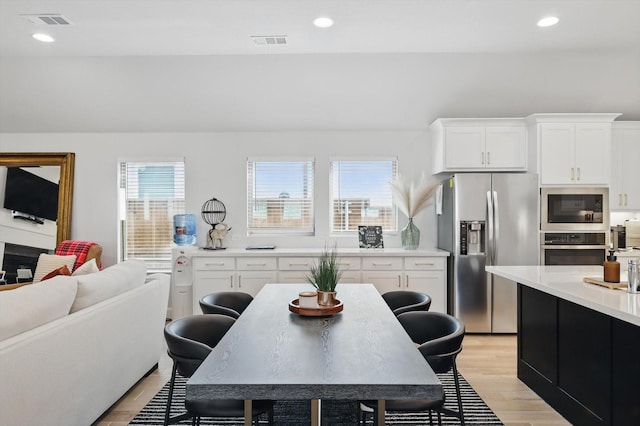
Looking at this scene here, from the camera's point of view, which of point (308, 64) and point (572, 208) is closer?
point (308, 64)

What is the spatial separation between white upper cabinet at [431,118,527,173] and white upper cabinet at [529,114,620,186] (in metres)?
0.22

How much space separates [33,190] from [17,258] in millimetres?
871

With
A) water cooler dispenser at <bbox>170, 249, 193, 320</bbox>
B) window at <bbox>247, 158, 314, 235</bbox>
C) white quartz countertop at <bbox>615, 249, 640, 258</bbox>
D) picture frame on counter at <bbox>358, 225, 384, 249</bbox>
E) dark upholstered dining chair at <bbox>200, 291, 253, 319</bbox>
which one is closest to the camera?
dark upholstered dining chair at <bbox>200, 291, 253, 319</bbox>

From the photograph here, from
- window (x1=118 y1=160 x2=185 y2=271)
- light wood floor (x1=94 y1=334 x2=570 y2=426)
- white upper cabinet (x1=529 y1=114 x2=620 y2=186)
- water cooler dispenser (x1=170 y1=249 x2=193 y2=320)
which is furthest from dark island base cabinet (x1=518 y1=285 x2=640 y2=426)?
window (x1=118 y1=160 x2=185 y2=271)

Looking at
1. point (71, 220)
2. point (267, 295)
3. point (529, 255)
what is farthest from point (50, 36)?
point (529, 255)

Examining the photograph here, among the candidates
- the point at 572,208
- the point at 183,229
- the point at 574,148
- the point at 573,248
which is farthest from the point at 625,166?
the point at 183,229

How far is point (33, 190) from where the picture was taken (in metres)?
5.53

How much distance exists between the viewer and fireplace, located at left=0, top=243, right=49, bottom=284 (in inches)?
214

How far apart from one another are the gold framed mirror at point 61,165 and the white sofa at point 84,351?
265 centimetres

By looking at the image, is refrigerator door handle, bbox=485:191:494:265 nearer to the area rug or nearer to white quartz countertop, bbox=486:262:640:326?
white quartz countertop, bbox=486:262:640:326

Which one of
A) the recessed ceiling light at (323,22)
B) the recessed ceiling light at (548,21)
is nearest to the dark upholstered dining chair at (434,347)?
the recessed ceiling light at (323,22)

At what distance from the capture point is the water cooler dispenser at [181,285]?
5.05 metres

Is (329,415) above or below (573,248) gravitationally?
below

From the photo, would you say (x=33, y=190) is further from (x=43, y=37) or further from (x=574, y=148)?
(x=574, y=148)
